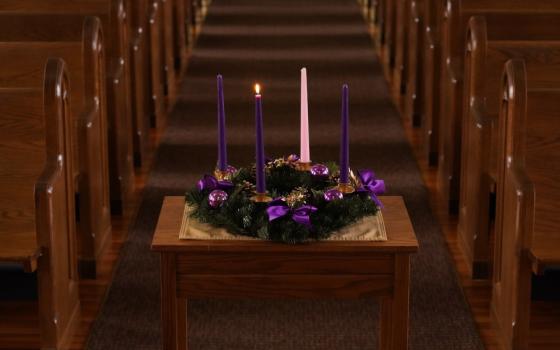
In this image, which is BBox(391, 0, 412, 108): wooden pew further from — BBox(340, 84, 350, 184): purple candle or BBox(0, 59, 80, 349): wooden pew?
BBox(340, 84, 350, 184): purple candle

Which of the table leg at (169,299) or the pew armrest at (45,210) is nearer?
the table leg at (169,299)

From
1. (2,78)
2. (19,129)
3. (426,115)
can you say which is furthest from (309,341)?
(426,115)

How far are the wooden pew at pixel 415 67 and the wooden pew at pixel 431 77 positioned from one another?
17.0 inches

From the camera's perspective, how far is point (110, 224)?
5.12 m

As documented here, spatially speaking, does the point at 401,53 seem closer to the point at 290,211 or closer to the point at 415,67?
the point at 415,67

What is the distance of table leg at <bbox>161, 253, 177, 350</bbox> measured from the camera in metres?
3.10

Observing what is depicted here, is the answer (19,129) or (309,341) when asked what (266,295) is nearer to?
(309,341)

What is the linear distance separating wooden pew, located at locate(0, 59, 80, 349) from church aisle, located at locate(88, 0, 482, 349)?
24cm

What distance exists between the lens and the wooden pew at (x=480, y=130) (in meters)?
4.63

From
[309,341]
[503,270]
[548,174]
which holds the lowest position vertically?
[309,341]

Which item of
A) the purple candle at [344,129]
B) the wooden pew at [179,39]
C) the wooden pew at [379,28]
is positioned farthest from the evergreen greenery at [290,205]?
the wooden pew at [379,28]

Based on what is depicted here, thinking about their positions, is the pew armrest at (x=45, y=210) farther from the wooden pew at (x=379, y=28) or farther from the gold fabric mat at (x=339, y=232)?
the wooden pew at (x=379, y=28)

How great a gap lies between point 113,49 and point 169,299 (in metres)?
2.55

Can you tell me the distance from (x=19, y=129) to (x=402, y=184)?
227 centimetres
